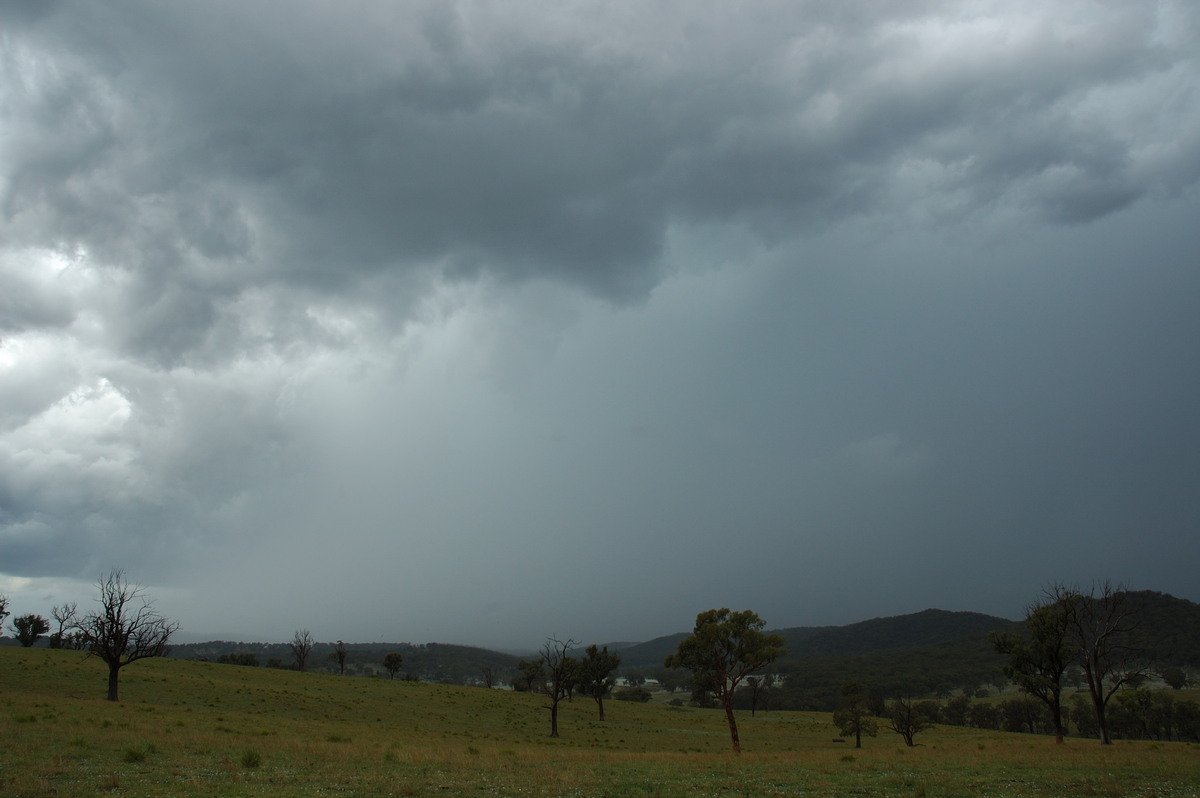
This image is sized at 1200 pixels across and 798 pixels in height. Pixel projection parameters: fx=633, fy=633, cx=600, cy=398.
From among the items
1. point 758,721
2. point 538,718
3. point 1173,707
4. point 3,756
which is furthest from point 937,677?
point 3,756

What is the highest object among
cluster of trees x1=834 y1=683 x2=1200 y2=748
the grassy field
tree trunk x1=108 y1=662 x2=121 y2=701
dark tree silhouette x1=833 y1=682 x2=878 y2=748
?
the grassy field

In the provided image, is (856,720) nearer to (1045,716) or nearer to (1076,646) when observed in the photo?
(1076,646)

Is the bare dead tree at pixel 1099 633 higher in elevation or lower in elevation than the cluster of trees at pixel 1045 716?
higher

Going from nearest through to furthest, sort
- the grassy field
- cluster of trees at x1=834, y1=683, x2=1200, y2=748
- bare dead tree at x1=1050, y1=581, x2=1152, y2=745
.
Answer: the grassy field
bare dead tree at x1=1050, y1=581, x2=1152, y2=745
cluster of trees at x1=834, y1=683, x2=1200, y2=748

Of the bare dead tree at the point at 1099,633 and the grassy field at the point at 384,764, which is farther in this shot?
the bare dead tree at the point at 1099,633

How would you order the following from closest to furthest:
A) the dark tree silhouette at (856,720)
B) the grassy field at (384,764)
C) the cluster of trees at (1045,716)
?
the grassy field at (384,764), the dark tree silhouette at (856,720), the cluster of trees at (1045,716)

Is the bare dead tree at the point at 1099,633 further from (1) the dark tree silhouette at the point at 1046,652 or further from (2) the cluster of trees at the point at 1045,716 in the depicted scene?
(2) the cluster of trees at the point at 1045,716

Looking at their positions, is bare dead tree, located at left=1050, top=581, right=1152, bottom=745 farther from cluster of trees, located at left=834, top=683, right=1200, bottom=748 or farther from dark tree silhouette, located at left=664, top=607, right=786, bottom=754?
cluster of trees, located at left=834, top=683, right=1200, bottom=748

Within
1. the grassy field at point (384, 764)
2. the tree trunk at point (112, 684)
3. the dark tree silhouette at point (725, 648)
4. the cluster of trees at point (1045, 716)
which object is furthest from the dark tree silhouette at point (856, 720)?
the tree trunk at point (112, 684)

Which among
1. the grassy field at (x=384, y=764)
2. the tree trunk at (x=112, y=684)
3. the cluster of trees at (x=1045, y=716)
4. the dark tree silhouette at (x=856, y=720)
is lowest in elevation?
the cluster of trees at (x=1045, y=716)

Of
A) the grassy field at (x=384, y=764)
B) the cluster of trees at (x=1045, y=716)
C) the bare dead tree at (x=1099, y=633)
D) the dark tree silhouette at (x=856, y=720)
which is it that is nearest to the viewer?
the grassy field at (x=384, y=764)

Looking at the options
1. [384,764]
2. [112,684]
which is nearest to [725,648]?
[384,764]

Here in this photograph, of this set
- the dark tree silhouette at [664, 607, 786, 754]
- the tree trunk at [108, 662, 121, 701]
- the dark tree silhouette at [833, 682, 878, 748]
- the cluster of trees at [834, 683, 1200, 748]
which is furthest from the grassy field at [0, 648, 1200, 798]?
the cluster of trees at [834, 683, 1200, 748]

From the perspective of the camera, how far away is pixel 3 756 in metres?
19.4
